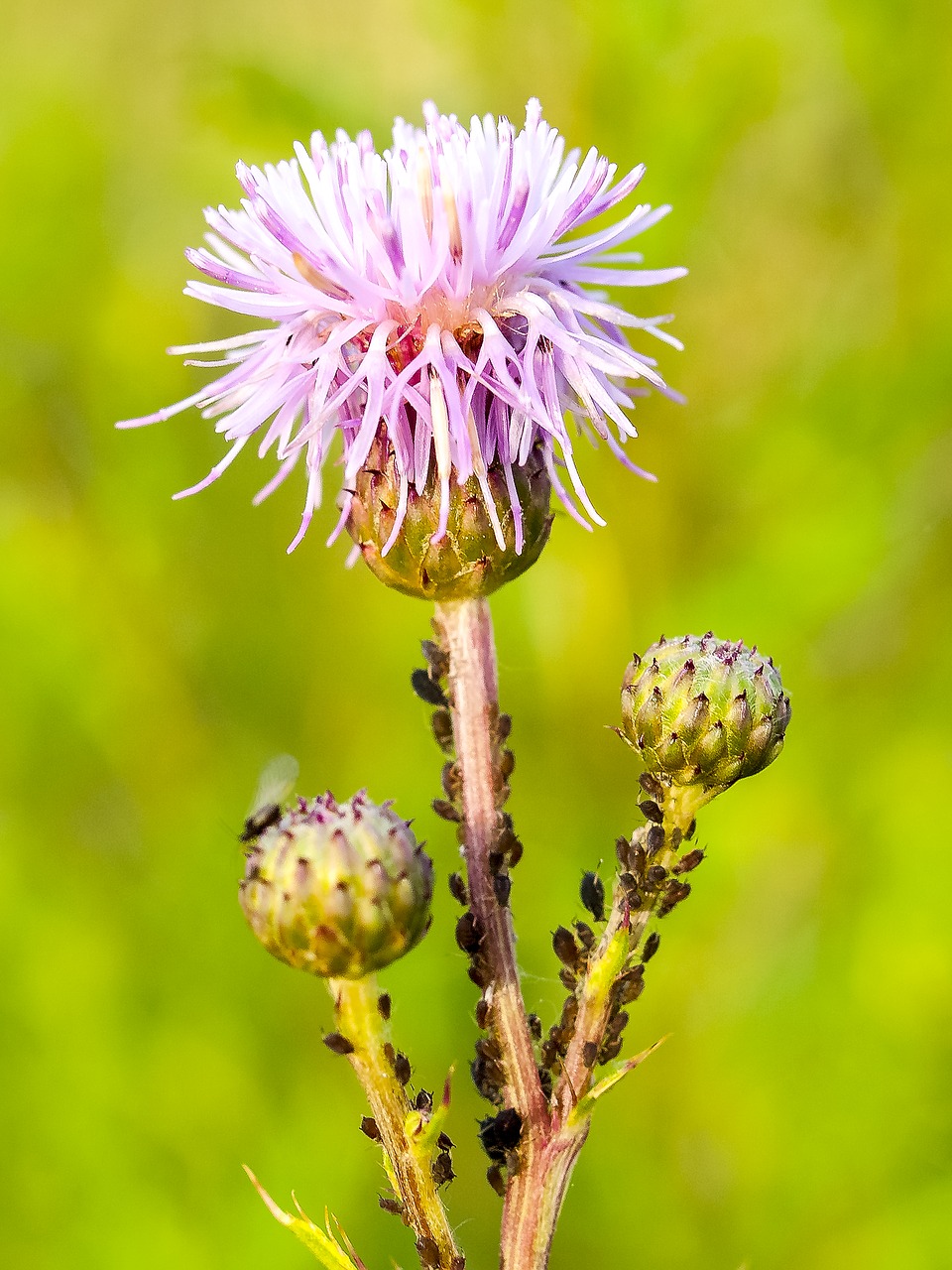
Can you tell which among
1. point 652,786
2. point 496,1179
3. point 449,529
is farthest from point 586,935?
point 449,529

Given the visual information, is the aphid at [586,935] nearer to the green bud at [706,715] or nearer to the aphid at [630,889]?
the aphid at [630,889]

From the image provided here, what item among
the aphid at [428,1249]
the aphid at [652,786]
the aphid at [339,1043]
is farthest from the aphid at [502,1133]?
the aphid at [652,786]

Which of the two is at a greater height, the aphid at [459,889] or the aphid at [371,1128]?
the aphid at [459,889]

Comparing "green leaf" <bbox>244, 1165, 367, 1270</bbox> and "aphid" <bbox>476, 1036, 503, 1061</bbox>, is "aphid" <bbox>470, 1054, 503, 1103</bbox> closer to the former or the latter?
"aphid" <bbox>476, 1036, 503, 1061</bbox>

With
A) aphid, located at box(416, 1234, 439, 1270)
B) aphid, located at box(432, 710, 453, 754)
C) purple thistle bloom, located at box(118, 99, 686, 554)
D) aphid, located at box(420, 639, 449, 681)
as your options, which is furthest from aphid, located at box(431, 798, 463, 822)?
aphid, located at box(416, 1234, 439, 1270)

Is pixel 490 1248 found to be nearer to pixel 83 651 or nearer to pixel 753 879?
pixel 753 879

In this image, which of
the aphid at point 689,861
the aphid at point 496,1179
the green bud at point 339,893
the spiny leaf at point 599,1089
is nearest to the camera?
the green bud at point 339,893
